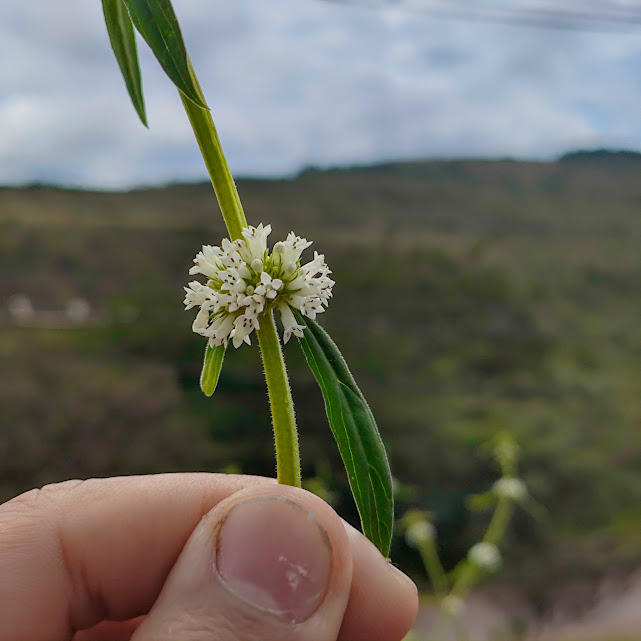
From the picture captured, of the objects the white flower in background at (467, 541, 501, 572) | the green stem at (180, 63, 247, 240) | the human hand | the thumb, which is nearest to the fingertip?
the human hand

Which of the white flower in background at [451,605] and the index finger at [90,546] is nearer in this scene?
Result: the index finger at [90,546]

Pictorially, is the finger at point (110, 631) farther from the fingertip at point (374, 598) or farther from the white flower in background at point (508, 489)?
the white flower in background at point (508, 489)

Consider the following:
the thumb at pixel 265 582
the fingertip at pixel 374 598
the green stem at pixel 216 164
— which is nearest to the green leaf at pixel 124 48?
the green stem at pixel 216 164

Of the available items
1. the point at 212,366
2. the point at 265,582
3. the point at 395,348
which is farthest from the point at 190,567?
the point at 395,348

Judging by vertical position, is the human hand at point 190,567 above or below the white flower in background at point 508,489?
above

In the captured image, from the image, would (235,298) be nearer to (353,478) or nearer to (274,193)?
(353,478)

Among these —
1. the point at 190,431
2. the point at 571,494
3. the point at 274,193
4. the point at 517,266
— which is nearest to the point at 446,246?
the point at 517,266

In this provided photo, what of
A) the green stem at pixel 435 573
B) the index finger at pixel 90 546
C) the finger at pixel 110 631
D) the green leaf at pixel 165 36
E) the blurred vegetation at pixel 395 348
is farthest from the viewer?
the blurred vegetation at pixel 395 348

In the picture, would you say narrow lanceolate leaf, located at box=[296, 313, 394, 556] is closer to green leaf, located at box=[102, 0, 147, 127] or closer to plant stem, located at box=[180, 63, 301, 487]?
plant stem, located at box=[180, 63, 301, 487]
